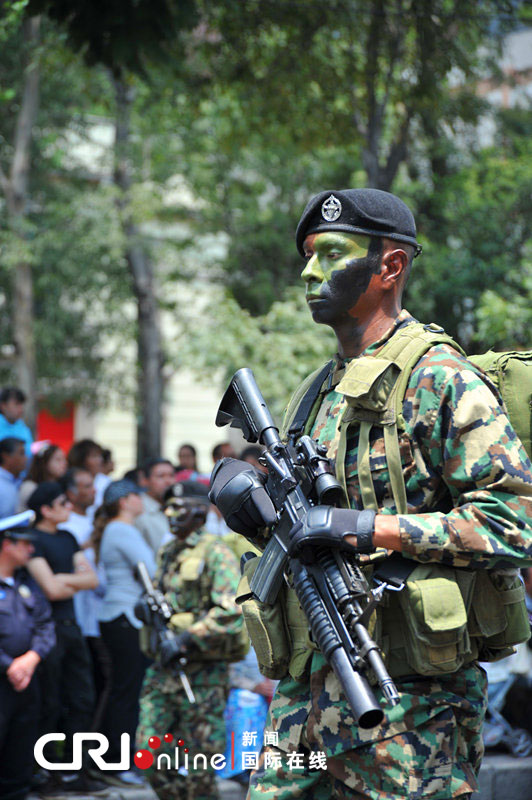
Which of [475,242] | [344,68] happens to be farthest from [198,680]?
[475,242]

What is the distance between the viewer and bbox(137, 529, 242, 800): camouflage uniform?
5602 millimetres

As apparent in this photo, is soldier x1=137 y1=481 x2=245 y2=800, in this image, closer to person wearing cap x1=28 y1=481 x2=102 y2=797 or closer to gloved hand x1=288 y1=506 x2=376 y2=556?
person wearing cap x1=28 y1=481 x2=102 y2=797

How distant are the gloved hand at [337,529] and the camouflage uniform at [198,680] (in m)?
3.17

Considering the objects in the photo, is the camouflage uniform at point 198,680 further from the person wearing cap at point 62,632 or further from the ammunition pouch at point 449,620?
the ammunition pouch at point 449,620

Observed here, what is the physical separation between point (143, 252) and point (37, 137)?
269 cm

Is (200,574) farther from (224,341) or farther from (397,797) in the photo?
(224,341)

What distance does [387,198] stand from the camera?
120 inches

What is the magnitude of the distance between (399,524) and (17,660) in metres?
3.55

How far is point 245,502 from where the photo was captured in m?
2.89

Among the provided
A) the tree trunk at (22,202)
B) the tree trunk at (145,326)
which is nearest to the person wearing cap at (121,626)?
the tree trunk at (22,202)

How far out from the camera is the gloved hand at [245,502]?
2.88 meters

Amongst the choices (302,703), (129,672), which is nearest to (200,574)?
(129,672)

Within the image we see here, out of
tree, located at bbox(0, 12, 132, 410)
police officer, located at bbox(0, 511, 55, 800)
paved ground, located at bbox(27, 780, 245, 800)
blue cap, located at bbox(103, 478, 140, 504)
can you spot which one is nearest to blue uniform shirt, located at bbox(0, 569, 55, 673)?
police officer, located at bbox(0, 511, 55, 800)

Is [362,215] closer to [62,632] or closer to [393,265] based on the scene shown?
[393,265]
